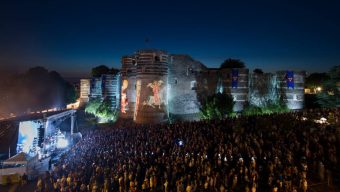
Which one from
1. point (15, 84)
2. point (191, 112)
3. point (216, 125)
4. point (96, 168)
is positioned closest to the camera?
point (96, 168)

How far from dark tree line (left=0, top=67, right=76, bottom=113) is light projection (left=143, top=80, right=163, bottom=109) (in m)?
29.4

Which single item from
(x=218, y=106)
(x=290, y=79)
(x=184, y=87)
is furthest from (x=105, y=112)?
(x=290, y=79)

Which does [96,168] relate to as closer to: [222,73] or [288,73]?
[222,73]

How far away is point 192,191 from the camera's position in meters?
11.8

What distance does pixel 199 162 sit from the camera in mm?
14445

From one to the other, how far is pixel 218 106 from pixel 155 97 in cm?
764

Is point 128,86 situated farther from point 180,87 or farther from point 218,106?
point 218,106

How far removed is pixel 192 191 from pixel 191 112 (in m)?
25.1

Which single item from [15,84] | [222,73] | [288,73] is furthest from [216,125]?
[15,84]

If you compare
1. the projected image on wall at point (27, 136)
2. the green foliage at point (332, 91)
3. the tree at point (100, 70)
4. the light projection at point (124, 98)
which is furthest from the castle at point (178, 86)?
the tree at point (100, 70)

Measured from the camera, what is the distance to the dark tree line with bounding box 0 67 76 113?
50.9 m

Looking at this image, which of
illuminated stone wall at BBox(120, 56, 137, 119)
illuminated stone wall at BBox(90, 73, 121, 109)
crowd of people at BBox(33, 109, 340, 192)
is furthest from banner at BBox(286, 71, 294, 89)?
illuminated stone wall at BBox(90, 73, 121, 109)

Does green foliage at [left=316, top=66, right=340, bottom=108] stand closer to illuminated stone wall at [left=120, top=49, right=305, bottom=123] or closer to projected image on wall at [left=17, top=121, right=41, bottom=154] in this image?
illuminated stone wall at [left=120, top=49, right=305, bottom=123]

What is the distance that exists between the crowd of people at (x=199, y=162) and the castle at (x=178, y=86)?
11407 mm
